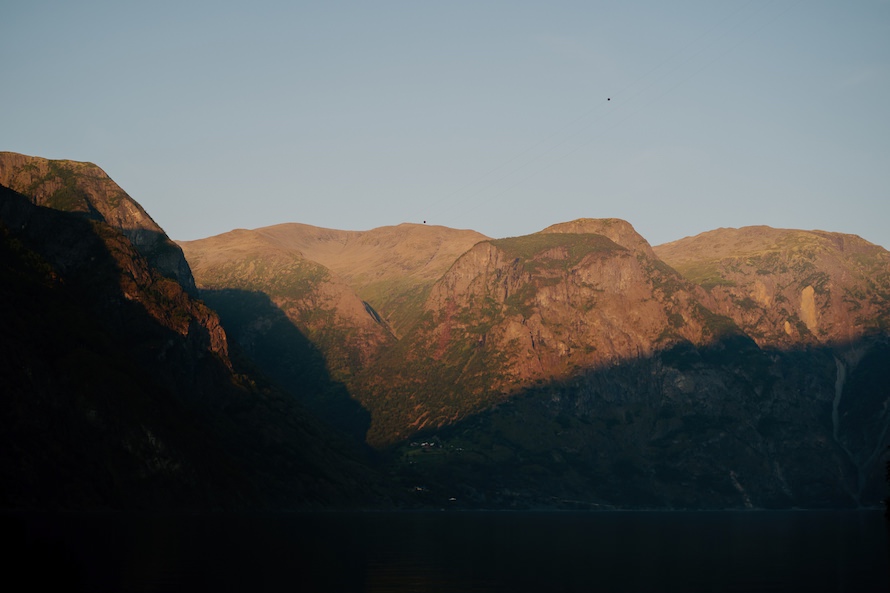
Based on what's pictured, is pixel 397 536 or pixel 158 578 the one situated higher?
pixel 158 578

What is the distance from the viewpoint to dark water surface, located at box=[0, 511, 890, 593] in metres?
102

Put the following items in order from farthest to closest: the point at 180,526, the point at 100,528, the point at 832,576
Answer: the point at 180,526 < the point at 100,528 < the point at 832,576

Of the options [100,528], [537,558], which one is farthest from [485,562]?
[100,528]

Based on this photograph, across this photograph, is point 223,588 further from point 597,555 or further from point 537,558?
point 597,555

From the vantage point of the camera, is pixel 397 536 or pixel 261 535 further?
pixel 397 536

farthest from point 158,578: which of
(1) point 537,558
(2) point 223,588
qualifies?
(1) point 537,558

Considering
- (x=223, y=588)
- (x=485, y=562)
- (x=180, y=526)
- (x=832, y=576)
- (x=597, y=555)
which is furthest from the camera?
(x=180, y=526)

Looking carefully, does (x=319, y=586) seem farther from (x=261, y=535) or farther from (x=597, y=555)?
(x=261, y=535)

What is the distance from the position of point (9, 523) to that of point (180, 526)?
126ft

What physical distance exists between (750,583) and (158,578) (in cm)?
6553

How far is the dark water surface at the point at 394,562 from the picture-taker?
10156 cm

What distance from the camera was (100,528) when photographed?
167250 mm

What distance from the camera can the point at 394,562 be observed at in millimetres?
130750

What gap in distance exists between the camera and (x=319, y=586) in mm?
100000
